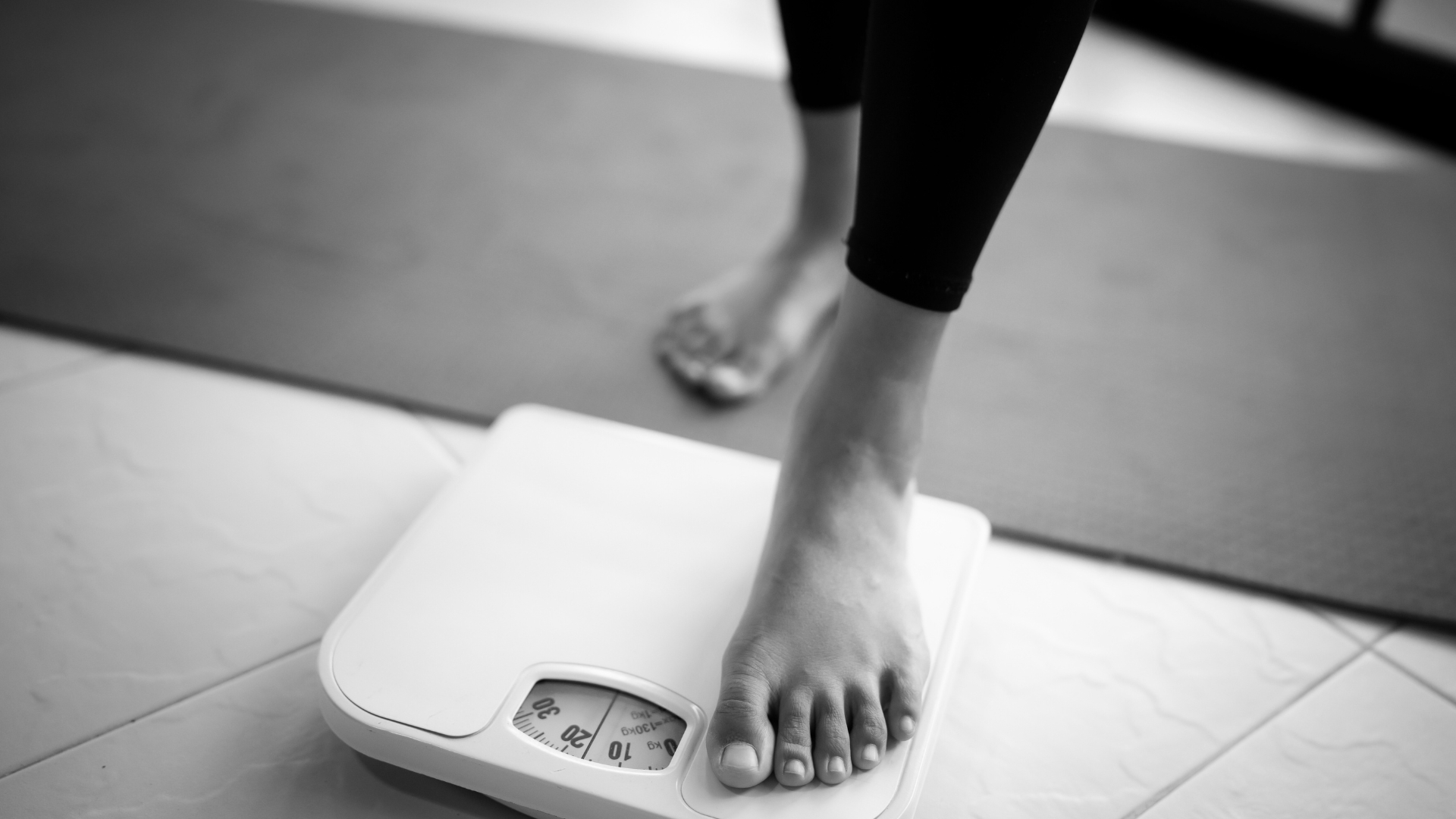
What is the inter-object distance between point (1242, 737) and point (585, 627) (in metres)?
0.44

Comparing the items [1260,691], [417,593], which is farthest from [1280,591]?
[417,593]

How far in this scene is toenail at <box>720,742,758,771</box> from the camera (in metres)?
0.59

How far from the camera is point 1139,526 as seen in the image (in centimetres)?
86

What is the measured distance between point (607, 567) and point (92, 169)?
90cm

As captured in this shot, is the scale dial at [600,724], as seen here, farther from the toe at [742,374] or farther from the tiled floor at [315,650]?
the toe at [742,374]

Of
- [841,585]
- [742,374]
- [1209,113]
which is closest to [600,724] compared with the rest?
[841,585]

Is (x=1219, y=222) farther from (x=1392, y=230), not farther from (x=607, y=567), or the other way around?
(x=607, y=567)

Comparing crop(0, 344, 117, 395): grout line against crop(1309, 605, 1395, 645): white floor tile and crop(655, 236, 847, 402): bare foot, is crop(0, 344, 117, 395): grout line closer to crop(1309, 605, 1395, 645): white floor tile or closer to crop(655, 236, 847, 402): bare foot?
crop(655, 236, 847, 402): bare foot

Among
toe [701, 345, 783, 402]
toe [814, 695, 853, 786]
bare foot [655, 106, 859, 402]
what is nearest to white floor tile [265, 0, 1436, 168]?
bare foot [655, 106, 859, 402]

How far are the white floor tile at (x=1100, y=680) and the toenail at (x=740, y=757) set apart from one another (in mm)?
149

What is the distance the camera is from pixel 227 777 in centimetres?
67

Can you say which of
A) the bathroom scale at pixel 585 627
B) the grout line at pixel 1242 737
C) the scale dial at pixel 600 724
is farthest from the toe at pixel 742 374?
the grout line at pixel 1242 737

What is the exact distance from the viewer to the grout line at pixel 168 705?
0.67 metres

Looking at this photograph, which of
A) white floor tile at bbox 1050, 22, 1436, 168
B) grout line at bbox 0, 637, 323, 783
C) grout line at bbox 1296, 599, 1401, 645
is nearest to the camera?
grout line at bbox 0, 637, 323, 783
